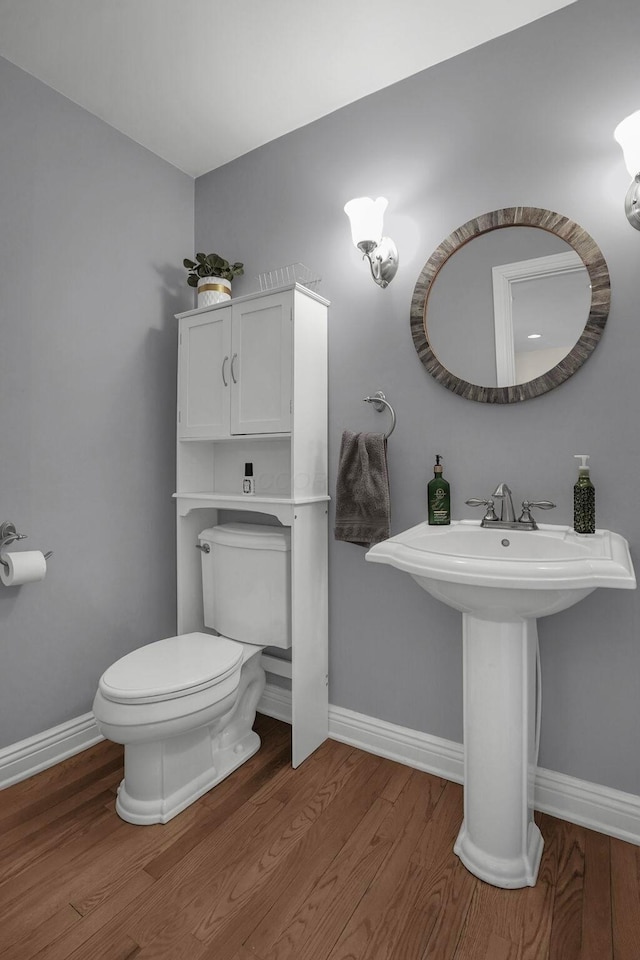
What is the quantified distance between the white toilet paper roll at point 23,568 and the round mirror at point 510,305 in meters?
1.54

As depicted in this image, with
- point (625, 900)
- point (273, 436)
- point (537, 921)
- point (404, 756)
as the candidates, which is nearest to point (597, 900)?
point (625, 900)

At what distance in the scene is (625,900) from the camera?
1.25m

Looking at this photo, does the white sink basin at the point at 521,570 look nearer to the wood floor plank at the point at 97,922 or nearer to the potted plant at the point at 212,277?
Result: the wood floor plank at the point at 97,922

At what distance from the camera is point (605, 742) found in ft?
4.90

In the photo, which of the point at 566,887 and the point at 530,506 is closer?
the point at 566,887

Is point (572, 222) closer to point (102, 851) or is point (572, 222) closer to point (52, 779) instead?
point (102, 851)

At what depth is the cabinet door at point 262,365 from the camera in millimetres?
1846

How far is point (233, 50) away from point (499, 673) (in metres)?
2.24

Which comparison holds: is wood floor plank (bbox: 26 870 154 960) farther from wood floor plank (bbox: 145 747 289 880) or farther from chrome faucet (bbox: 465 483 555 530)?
chrome faucet (bbox: 465 483 555 530)

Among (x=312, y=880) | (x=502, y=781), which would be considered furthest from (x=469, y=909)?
(x=312, y=880)

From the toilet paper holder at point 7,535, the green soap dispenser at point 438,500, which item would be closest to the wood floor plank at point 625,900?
the green soap dispenser at point 438,500

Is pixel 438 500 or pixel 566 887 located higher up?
pixel 438 500

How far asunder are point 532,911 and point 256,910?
0.69m

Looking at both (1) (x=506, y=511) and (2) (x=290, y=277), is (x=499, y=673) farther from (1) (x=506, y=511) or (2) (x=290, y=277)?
(2) (x=290, y=277)
